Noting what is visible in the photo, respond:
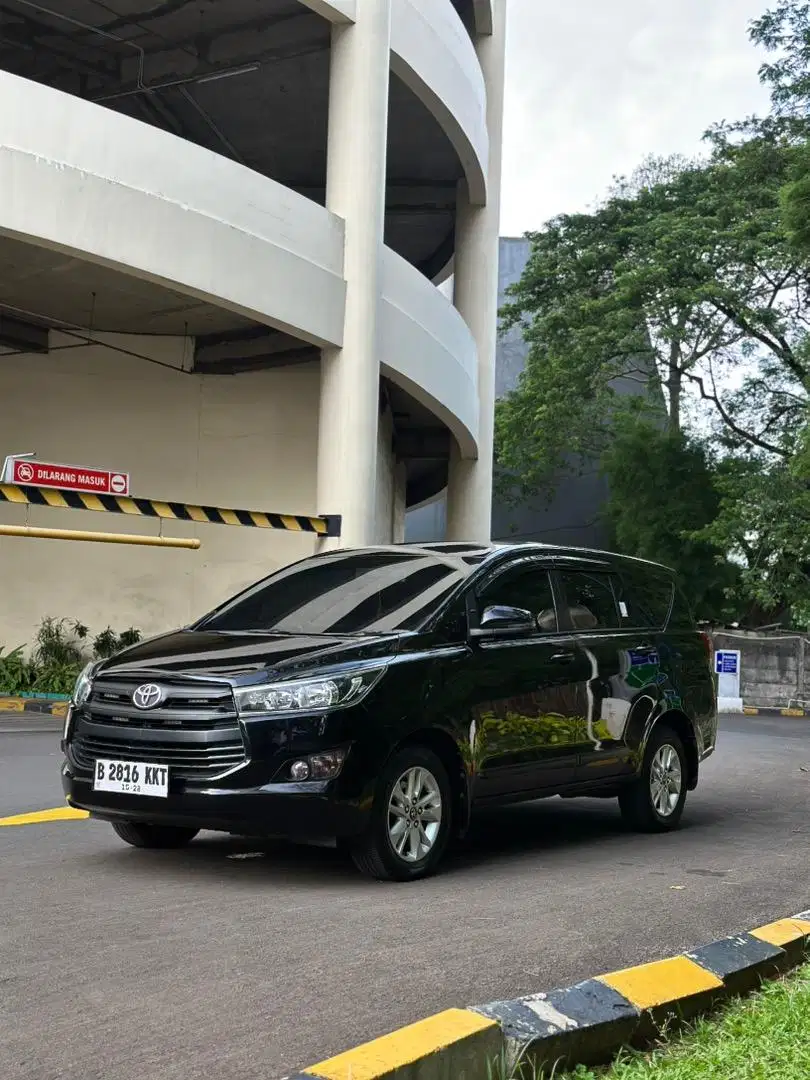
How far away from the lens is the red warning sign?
14.6m

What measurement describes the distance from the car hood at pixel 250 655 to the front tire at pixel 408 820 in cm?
55

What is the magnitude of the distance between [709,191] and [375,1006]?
31.4 m

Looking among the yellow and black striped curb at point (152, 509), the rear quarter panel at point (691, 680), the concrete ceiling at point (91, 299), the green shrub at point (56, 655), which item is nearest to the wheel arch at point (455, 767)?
the rear quarter panel at point (691, 680)

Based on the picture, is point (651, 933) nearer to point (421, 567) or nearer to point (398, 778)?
point (398, 778)

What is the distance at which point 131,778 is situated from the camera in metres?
6.35

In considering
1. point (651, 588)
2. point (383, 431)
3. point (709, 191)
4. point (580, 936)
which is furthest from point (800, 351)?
point (580, 936)

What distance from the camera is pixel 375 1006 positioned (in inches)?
173

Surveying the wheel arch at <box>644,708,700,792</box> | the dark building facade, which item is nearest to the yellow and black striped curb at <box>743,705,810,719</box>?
the wheel arch at <box>644,708,700,792</box>

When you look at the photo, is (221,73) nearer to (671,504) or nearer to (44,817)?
(44,817)

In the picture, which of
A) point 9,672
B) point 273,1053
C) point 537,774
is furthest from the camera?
point 9,672

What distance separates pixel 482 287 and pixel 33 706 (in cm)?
1219

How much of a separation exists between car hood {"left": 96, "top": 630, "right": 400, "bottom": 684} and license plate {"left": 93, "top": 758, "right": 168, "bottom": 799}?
45cm

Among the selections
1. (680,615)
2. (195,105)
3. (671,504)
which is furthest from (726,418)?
(680,615)

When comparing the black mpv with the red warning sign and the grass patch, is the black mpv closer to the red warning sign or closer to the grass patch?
the grass patch
